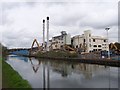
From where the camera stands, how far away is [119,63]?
1037 inches

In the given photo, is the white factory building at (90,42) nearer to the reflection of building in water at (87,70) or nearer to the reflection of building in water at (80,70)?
the reflection of building in water at (80,70)

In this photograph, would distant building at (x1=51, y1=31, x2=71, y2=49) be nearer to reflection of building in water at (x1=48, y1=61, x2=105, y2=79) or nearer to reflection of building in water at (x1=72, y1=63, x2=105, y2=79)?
Answer: reflection of building in water at (x1=48, y1=61, x2=105, y2=79)

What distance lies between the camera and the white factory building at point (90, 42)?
2340 inches

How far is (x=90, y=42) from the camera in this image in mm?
59875

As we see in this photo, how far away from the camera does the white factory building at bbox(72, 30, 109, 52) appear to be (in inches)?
2340

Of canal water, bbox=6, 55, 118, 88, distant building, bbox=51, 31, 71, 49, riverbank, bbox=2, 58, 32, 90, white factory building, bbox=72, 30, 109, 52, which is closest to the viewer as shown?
riverbank, bbox=2, 58, 32, 90

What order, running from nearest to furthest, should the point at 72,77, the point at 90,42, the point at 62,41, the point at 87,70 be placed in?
the point at 72,77 < the point at 87,70 < the point at 90,42 < the point at 62,41

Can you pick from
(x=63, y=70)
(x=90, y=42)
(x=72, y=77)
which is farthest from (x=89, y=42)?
(x=72, y=77)

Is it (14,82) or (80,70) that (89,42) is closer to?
(80,70)

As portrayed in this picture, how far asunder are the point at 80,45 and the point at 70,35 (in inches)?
328

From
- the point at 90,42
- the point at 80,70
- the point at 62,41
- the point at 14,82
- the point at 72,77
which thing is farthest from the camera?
the point at 62,41

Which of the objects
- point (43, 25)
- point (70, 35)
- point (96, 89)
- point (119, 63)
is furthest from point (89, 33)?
point (96, 89)

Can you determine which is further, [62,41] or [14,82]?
[62,41]

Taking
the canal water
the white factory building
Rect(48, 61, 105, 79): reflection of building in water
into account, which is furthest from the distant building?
the canal water
